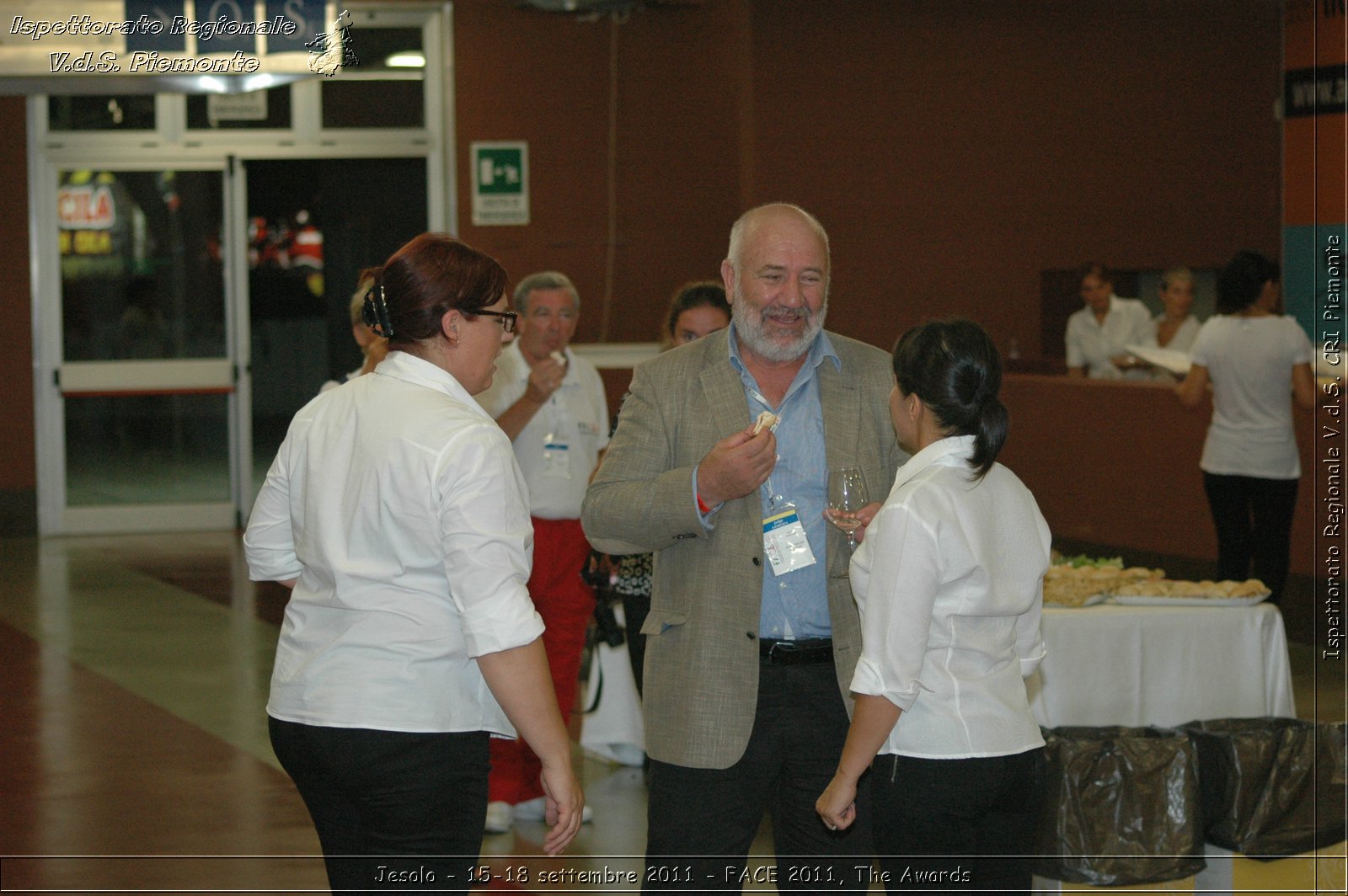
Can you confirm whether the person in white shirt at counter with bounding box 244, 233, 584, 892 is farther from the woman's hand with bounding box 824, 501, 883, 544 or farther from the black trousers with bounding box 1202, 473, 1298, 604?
the black trousers with bounding box 1202, 473, 1298, 604

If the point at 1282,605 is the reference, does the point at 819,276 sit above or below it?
above

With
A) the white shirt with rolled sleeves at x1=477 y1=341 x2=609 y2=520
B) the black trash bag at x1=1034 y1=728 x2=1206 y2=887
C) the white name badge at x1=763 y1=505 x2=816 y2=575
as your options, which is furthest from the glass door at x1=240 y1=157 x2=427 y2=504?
the white name badge at x1=763 y1=505 x2=816 y2=575

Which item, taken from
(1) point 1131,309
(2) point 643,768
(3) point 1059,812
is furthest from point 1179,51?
(3) point 1059,812

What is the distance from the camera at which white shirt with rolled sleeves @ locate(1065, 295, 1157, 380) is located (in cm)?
970

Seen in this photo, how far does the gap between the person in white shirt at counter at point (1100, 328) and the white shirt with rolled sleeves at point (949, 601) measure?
7.51 m

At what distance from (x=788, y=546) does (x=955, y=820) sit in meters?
0.59

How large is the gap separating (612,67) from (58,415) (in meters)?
5.24

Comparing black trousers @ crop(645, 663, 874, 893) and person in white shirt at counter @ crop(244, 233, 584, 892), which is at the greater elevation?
person in white shirt at counter @ crop(244, 233, 584, 892)

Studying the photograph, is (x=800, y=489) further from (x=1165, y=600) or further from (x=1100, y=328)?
(x=1100, y=328)

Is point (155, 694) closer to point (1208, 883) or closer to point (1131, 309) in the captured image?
point (1208, 883)

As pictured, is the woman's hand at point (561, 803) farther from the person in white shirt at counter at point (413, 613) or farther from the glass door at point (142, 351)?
the glass door at point (142, 351)

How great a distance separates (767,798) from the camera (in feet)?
9.12

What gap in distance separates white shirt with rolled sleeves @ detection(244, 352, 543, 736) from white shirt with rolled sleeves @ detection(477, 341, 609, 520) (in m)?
2.30

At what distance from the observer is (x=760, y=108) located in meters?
10.8
